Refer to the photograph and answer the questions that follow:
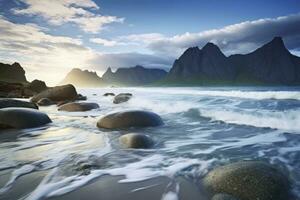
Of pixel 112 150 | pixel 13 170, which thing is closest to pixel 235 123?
pixel 112 150

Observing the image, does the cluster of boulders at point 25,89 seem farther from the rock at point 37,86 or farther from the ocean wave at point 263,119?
the ocean wave at point 263,119

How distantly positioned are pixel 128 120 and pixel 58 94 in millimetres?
12949

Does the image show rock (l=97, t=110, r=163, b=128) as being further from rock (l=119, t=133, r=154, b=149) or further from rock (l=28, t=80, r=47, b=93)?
rock (l=28, t=80, r=47, b=93)

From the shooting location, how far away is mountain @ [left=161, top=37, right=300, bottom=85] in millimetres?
149625

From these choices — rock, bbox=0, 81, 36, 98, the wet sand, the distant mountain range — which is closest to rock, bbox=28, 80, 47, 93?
rock, bbox=0, 81, 36, 98

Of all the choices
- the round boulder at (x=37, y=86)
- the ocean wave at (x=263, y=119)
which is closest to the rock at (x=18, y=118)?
the ocean wave at (x=263, y=119)

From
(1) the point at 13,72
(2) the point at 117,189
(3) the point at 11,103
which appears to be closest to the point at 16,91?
(3) the point at 11,103

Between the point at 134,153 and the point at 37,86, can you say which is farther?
the point at 37,86

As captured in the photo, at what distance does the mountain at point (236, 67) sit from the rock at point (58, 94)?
5291 inches

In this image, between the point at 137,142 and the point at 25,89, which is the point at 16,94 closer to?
the point at 25,89

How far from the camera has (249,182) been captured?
344 centimetres

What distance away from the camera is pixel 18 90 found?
1179 inches

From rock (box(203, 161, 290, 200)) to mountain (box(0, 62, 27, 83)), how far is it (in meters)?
72.6

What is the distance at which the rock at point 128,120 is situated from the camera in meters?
8.20
